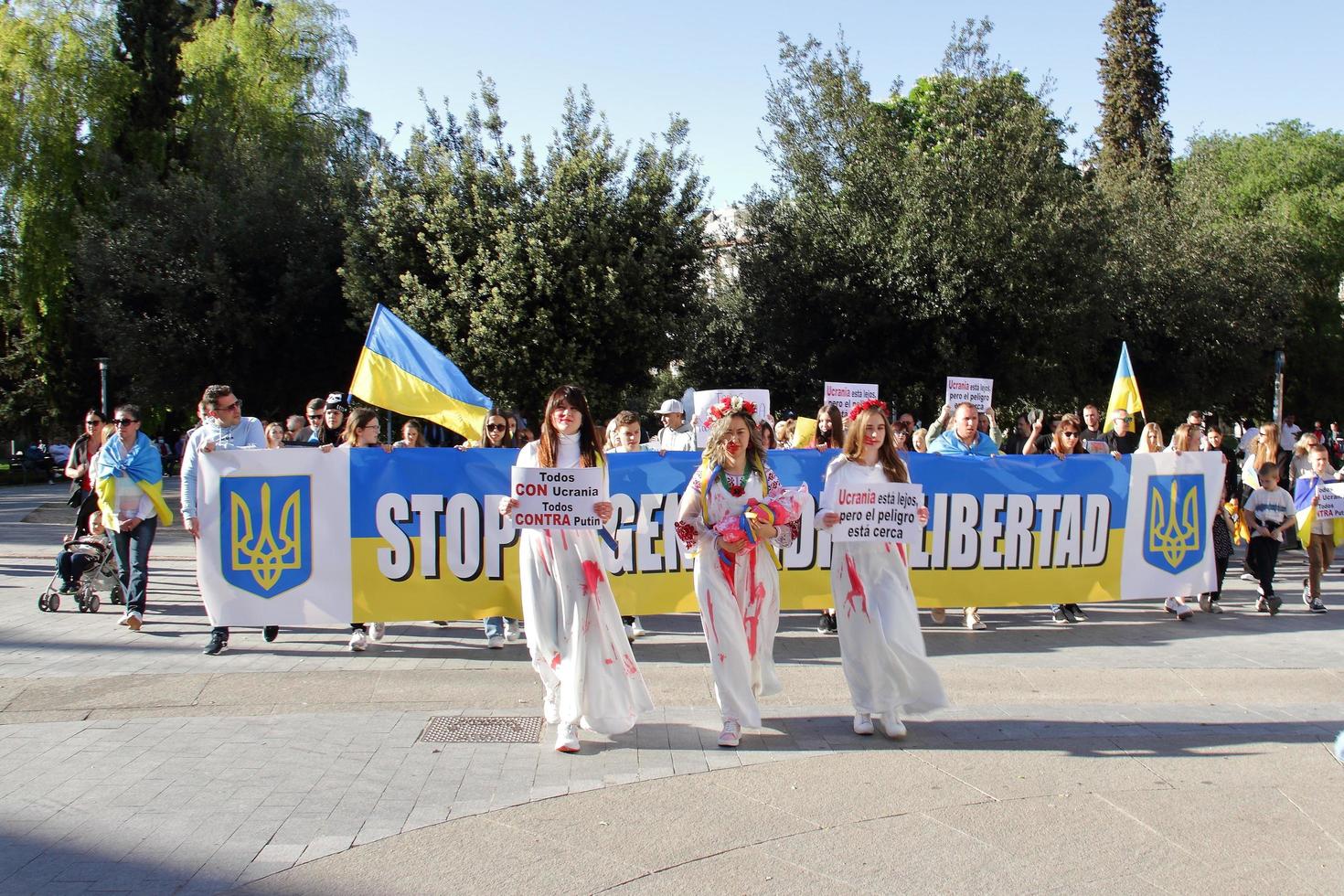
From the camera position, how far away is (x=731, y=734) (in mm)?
5797

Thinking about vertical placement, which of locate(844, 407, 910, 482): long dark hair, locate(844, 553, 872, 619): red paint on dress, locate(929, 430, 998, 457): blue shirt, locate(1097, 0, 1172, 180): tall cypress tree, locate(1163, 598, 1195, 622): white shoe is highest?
locate(1097, 0, 1172, 180): tall cypress tree

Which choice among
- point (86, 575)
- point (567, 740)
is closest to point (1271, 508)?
point (567, 740)

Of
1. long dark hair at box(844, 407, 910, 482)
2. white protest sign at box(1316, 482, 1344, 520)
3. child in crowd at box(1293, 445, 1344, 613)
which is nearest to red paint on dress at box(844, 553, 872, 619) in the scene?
long dark hair at box(844, 407, 910, 482)

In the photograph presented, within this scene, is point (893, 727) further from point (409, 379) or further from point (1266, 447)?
point (1266, 447)

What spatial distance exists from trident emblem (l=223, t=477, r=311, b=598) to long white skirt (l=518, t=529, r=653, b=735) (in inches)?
120

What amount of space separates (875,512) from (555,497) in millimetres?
1712

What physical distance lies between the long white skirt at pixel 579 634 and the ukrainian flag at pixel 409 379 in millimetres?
4435

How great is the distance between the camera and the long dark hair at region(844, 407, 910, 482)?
6203 millimetres

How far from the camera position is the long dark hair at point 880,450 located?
244 inches

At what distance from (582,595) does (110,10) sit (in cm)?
3122

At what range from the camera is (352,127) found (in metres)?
31.3

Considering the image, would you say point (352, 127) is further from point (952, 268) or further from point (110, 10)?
point (952, 268)

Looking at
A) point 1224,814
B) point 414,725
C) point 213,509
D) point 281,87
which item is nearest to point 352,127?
point 281,87

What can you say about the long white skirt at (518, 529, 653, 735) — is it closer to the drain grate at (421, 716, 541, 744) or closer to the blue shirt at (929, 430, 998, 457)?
the drain grate at (421, 716, 541, 744)
